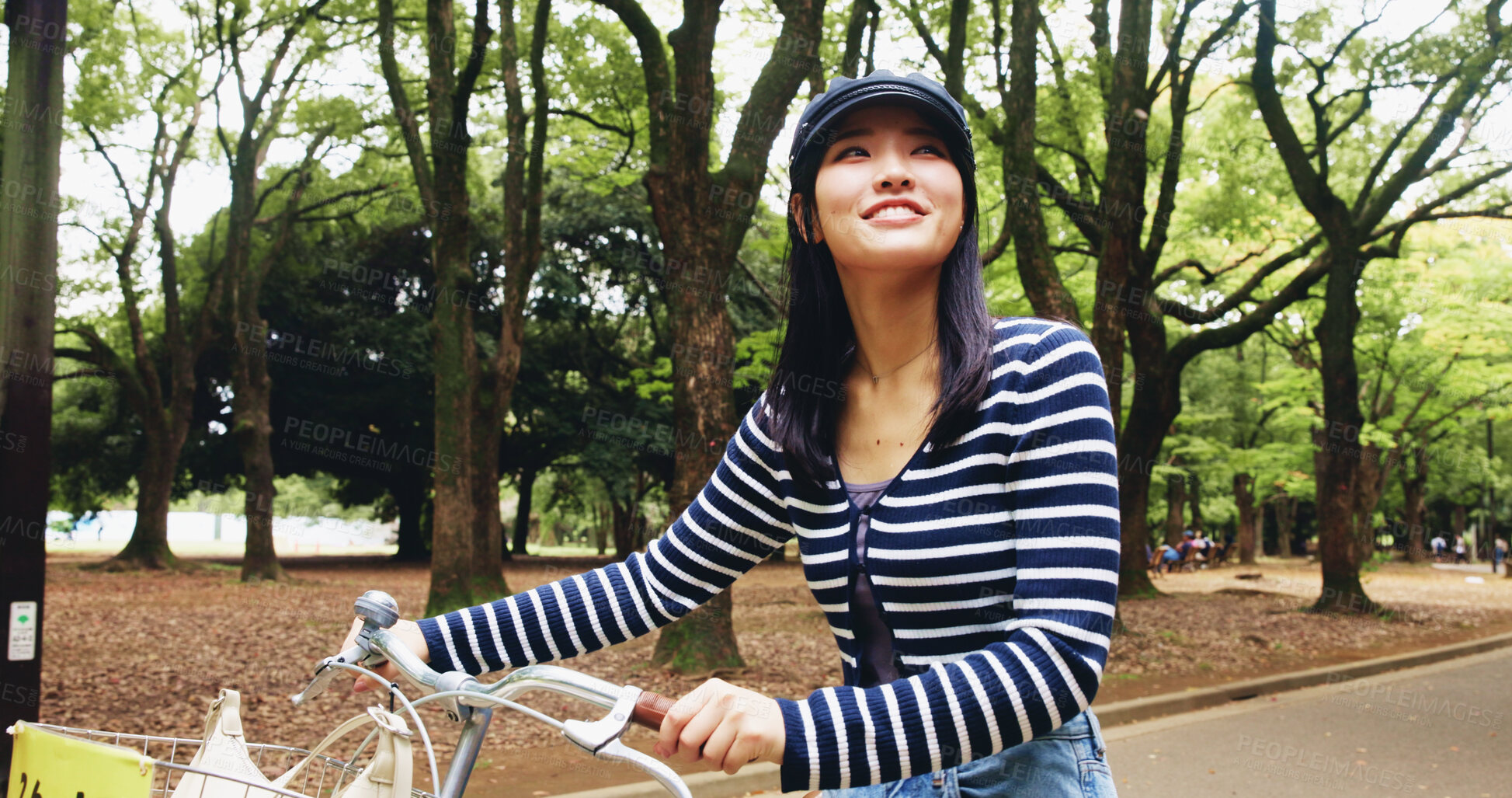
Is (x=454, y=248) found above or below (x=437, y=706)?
above

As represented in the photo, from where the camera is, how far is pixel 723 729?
1.26 metres

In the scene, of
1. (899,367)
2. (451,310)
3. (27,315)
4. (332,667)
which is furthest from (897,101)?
(451,310)

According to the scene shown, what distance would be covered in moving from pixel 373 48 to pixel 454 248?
294 inches

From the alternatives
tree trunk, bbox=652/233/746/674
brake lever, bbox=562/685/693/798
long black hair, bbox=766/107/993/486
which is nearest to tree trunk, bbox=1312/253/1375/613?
tree trunk, bbox=652/233/746/674

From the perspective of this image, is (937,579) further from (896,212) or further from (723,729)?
(896,212)

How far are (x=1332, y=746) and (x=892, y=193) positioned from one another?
756cm

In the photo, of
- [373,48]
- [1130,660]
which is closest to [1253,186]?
[1130,660]

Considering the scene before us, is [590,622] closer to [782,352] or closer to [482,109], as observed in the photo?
[782,352]

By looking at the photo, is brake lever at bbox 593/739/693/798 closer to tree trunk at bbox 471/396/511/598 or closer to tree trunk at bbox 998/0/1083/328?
tree trunk at bbox 998/0/1083/328

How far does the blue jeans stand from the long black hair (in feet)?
1.39

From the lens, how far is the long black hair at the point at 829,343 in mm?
1594

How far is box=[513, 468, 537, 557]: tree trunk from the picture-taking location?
32.3m

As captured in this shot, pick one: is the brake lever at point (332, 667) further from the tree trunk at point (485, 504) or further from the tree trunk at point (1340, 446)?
the tree trunk at point (1340, 446)

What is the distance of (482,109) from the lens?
687 inches
